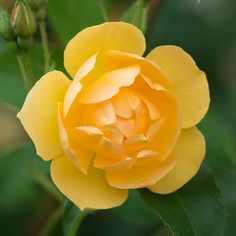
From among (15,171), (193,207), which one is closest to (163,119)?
(193,207)

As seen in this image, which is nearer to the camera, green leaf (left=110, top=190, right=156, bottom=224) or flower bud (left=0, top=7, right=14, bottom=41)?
flower bud (left=0, top=7, right=14, bottom=41)

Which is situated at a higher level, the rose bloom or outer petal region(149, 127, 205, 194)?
the rose bloom

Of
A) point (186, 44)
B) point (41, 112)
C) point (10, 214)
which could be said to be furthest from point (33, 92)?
point (186, 44)

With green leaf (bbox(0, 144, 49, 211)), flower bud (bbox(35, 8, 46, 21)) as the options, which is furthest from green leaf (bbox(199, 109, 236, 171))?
flower bud (bbox(35, 8, 46, 21))

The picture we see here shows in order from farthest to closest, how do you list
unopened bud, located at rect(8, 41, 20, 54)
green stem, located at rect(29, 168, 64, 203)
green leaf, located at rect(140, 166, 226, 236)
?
green stem, located at rect(29, 168, 64, 203), unopened bud, located at rect(8, 41, 20, 54), green leaf, located at rect(140, 166, 226, 236)

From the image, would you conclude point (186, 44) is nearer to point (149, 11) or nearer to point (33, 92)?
point (149, 11)

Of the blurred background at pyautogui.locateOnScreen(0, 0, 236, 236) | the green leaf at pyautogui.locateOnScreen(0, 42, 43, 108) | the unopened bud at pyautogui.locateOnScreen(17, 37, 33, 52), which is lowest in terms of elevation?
the blurred background at pyautogui.locateOnScreen(0, 0, 236, 236)

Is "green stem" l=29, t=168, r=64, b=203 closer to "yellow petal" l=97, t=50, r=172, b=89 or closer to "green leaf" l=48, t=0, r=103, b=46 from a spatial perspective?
"green leaf" l=48, t=0, r=103, b=46
